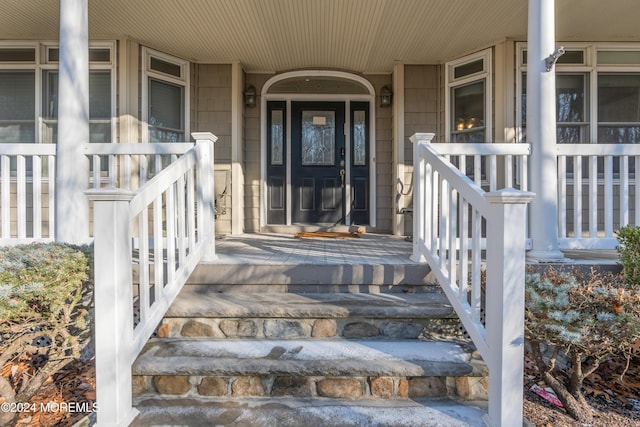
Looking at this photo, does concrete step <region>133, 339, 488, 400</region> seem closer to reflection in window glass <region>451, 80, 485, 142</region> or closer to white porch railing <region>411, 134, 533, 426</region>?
white porch railing <region>411, 134, 533, 426</region>

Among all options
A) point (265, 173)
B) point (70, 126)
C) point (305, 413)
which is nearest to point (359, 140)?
point (265, 173)

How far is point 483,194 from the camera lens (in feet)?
6.16

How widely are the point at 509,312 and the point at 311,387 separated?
1.04 metres

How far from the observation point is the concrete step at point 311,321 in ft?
7.37

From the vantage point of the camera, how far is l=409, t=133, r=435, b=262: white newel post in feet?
9.22

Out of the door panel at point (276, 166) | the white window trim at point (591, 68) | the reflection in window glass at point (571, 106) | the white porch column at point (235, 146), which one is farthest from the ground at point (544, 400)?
the door panel at point (276, 166)

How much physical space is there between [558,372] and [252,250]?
98.0 inches

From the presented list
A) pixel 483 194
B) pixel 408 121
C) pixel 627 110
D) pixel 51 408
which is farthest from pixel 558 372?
pixel 627 110

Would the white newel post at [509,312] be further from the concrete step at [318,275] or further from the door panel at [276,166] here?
the door panel at [276,166]

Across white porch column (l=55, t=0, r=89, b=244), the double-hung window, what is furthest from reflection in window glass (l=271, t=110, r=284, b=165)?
the double-hung window

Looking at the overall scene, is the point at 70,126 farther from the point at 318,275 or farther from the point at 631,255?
the point at 631,255

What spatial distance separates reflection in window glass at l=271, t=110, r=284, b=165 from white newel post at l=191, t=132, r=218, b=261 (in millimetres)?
2592

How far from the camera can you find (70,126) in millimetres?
2887

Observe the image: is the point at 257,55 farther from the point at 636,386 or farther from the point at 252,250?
the point at 636,386
